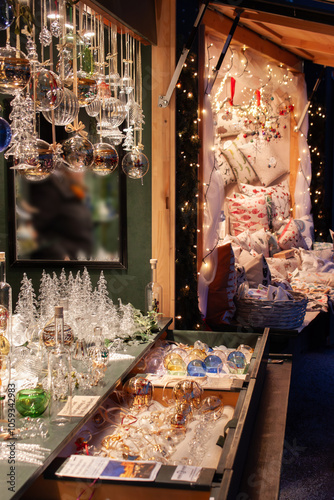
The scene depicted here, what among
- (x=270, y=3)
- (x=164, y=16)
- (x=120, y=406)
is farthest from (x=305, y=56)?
(x=120, y=406)

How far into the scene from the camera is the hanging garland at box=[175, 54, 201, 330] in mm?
3805

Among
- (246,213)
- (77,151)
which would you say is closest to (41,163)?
(77,151)

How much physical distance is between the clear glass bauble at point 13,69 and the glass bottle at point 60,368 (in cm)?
75

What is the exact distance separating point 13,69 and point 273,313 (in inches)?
112

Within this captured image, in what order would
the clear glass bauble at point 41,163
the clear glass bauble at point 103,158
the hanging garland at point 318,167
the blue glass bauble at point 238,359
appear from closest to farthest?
the clear glass bauble at point 41,163 → the clear glass bauble at point 103,158 → the blue glass bauble at point 238,359 → the hanging garland at point 318,167

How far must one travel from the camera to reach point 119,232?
3678mm

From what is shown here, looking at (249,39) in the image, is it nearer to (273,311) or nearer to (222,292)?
(222,292)

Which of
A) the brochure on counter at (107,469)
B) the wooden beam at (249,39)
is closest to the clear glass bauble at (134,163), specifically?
the brochure on counter at (107,469)

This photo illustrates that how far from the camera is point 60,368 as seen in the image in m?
1.85

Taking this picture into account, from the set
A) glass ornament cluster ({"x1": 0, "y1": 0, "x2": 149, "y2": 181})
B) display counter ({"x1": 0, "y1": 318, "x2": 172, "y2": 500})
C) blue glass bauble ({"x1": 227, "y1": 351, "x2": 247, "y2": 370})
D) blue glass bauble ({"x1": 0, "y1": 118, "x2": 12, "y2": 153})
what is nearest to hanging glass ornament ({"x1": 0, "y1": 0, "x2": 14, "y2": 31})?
glass ornament cluster ({"x1": 0, "y1": 0, "x2": 149, "y2": 181})

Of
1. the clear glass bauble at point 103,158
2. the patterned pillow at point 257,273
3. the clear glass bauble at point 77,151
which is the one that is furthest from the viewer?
the patterned pillow at point 257,273

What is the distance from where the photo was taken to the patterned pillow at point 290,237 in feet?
21.5

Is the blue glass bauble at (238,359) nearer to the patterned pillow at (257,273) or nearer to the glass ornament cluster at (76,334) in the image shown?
the glass ornament cluster at (76,334)

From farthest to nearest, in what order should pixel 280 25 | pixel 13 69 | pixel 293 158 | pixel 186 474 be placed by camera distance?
pixel 293 158
pixel 280 25
pixel 13 69
pixel 186 474
